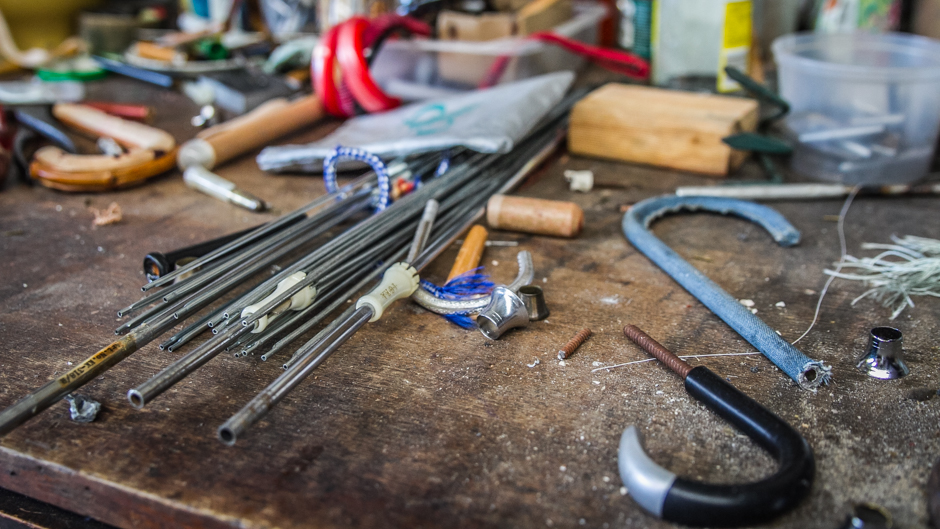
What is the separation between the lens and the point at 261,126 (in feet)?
5.17

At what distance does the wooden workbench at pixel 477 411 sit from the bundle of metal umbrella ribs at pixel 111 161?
264 mm

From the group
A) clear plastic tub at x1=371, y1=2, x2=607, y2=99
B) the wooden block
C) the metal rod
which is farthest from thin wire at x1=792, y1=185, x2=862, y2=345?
clear plastic tub at x1=371, y1=2, x2=607, y2=99

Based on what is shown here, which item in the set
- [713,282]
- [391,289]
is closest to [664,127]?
[713,282]

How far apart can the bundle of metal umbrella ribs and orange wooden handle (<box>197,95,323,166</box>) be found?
105mm

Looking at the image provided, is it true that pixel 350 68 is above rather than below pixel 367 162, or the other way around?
above

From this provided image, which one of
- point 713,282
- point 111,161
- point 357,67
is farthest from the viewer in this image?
point 357,67

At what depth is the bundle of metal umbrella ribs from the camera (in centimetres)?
134

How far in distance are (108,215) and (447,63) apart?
0.95 m

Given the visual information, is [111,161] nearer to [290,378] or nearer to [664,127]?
[290,378]

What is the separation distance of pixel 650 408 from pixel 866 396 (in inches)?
9.9

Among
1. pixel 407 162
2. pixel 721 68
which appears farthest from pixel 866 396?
pixel 721 68

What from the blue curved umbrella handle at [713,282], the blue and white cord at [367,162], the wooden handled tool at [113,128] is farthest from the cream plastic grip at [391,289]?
the wooden handled tool at [113,128]

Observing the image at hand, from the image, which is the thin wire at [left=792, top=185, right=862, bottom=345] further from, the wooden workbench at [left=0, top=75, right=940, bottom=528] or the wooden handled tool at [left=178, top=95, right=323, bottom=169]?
the wooden handled tool at [left=178, top=95, right=323, bottom=169]

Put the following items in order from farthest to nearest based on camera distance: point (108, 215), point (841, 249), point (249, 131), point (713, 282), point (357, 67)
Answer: point (357, 67) → point (249, 131) → point (108, 215) → point (841, 249) → point (713, 282)
